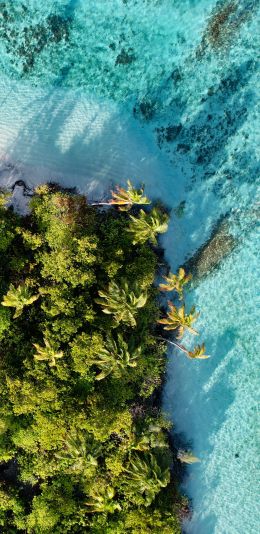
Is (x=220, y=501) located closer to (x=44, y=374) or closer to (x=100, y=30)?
(x=44, y=374)

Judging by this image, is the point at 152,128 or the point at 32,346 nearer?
the point at 32,346

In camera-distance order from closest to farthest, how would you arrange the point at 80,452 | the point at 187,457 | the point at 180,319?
1. the point at 80,452
2. the point at 180,319
3. the point at 187,457

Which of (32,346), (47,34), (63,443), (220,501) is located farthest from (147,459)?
(47,34)

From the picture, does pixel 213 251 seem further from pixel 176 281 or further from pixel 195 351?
pixel 195 351

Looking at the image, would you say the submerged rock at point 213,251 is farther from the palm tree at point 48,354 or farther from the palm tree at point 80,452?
the palm tree at point 80,452

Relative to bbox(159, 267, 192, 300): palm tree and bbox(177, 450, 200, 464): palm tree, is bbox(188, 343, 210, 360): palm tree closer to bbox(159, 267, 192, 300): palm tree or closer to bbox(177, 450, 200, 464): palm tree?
bbox(159, 267, 192, 300): palm tree

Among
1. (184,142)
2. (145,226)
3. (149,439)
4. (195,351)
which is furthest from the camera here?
(184,142)

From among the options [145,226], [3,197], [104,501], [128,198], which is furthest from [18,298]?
[104,501]

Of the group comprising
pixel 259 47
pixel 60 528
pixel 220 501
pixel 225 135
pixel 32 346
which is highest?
pixel 259 47
